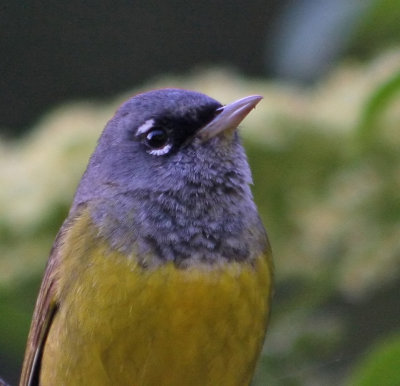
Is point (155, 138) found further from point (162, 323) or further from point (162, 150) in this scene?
point (162, 323)

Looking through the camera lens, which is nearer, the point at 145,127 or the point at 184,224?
the point at 184,224

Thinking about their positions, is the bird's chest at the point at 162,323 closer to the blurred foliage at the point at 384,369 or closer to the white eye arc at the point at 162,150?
the white eye arc at the point at 162,150

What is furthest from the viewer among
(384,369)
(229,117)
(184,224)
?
(229,117)

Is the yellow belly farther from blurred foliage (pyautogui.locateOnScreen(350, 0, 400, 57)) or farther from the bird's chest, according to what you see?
blurred foliage (pyautogui.locateOnScreen(350, 0, 400, 57))

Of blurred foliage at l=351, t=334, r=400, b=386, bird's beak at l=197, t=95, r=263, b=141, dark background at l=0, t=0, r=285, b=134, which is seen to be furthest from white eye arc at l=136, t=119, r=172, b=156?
dark background at l=0, t=0, r=285, b=134

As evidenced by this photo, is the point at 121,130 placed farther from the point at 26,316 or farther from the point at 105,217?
the point at 26,316

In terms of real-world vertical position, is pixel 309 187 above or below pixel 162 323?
above

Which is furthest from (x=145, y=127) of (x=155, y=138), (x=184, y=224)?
(x=184, y=224)

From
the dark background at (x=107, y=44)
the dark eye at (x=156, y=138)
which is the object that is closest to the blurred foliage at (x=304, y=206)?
the dark eye at (x=156, y=138)
